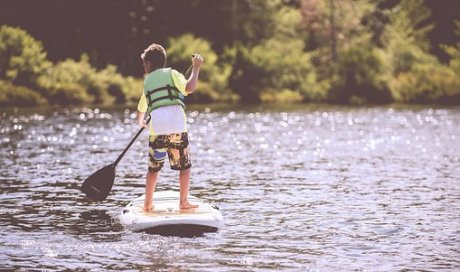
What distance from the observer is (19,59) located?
55531 mm

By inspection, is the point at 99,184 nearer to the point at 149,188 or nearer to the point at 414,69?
the point at 149,188

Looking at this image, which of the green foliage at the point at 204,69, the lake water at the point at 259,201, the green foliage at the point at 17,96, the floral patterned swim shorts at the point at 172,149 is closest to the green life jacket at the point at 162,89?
the floral patterned swim shorts at the point at 172,149

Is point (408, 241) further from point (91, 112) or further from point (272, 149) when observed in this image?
point (91, 112)

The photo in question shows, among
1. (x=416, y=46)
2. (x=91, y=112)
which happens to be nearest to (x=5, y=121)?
(x=91, y=112)

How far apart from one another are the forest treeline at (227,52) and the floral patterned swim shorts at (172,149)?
135 feet

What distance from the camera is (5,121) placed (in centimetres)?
3894

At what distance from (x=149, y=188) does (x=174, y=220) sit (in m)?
0.96

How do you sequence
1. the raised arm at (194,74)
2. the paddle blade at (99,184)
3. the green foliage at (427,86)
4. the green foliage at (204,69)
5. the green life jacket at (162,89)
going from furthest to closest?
the green foliage at (204,69), the green foliage at (427,86), the paddle blade at (99,184), the green life jacket at (162,89), the raised arm at (194,74)

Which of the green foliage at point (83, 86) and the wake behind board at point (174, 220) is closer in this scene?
the wake behind board at point (174, 220)

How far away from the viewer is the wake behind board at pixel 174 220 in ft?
41.5

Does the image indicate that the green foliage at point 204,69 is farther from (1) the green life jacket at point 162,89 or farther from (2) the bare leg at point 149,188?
(1) the green life jacket at point 162,89

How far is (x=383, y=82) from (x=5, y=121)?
1196 inches

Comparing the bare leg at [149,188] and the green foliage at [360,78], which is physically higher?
the green foliage at [360,78]

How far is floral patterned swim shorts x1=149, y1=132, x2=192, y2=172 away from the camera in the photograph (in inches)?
517
